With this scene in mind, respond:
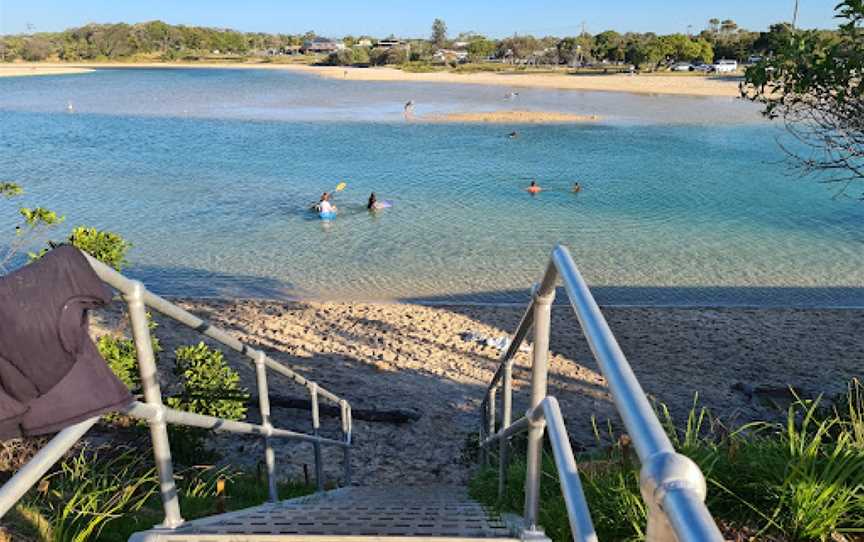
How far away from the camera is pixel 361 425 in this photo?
25.4 ft

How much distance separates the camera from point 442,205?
23156 millimetres

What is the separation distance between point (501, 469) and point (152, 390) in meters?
1.98

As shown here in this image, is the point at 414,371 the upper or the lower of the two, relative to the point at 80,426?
lower

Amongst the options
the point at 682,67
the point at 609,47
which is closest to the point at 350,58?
the point at 609,47

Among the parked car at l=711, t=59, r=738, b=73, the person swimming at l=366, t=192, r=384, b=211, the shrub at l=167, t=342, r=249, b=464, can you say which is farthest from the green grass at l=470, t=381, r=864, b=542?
the parked car at l=711, t=59, r=738, b=73

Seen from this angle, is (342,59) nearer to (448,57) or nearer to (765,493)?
(448,57)

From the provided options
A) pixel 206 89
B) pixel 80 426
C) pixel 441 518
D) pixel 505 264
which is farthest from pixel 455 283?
pixel 206 89

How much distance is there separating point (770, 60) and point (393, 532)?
5.87m

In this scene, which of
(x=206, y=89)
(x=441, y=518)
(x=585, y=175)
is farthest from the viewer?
(x=206, y=89)

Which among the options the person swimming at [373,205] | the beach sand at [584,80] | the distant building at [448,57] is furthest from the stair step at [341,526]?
the distant building at [448,57]

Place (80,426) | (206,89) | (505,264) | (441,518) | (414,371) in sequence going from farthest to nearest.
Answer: (206,89), (505,264), (414,371), (441,518), (80,426)

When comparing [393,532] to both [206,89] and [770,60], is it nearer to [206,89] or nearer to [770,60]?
[770,60]

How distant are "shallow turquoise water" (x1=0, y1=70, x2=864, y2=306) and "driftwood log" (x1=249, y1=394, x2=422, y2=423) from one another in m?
6.32

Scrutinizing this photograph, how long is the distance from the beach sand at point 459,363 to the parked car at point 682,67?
86.7m
